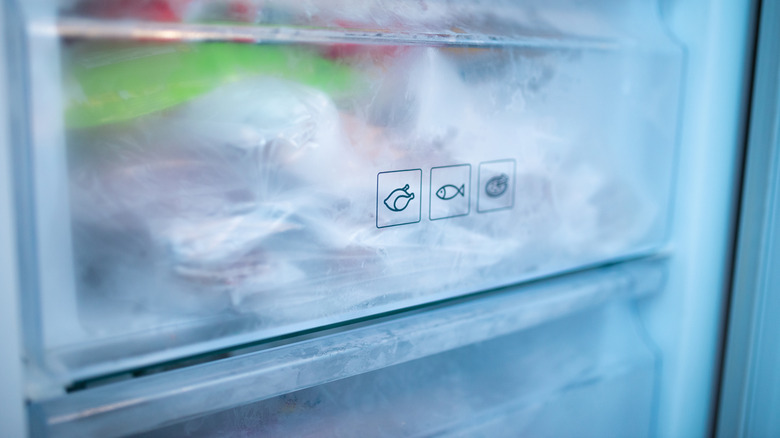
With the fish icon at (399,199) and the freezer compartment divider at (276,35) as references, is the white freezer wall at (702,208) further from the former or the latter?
the fish icon at (399,199)

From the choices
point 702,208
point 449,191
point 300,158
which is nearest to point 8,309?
point 300,158

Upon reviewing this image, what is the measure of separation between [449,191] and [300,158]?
18 centimetres

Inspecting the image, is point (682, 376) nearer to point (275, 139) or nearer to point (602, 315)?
point (602, 315)

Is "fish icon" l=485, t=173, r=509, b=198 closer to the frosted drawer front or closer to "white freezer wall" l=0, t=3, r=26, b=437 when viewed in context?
the frosted drawer front

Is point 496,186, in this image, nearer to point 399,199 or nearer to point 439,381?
point 399,199

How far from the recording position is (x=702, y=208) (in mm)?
882

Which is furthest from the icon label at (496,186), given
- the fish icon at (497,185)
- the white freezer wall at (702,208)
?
the white freezer wall at (702,208)

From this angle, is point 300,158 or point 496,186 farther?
point 496,186

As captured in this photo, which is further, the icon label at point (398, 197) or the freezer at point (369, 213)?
the icon label at point (398, 197)

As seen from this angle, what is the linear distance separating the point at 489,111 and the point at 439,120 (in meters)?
0.07

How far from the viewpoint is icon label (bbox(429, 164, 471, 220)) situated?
0.69 meters

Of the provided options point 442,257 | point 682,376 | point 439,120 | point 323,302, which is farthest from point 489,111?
point 682,376

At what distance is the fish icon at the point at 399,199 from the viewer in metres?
0.66

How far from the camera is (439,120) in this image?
2.23ft
